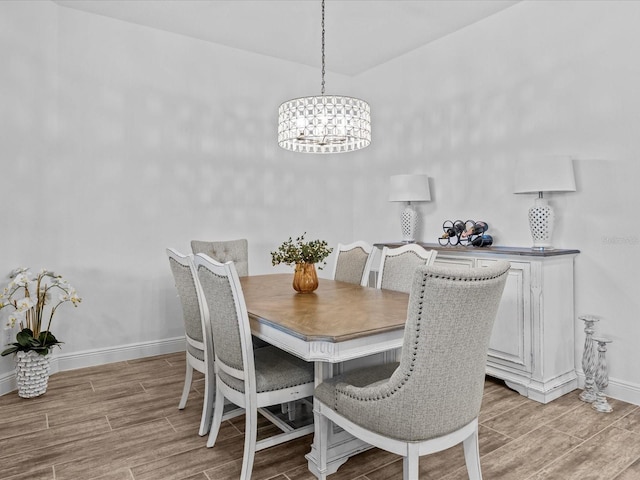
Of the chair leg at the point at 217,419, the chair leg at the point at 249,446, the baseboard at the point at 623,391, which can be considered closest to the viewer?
the chair leg at the point at 249,446

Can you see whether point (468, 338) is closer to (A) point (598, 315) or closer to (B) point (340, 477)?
(B) point (340, 477)

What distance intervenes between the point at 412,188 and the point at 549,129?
3.84ft

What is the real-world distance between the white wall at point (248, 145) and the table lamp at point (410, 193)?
0.65 ft

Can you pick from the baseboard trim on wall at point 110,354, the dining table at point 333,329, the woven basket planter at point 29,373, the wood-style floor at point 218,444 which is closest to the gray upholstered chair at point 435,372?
the dining table at point 333,329

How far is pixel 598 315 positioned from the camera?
9.47 feet

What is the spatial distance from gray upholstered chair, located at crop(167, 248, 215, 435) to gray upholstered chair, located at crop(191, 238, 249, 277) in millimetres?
867

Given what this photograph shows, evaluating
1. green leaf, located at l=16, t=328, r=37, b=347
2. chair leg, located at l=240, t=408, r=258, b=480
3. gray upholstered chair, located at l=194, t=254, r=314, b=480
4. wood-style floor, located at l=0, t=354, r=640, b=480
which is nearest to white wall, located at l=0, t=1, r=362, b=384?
green leaf, located at l=16, t=328, r=37, b=347

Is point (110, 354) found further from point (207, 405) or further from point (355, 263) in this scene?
point (355, 263)

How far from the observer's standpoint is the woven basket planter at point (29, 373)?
112 inches

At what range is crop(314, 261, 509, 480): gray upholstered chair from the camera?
1357 millimetres

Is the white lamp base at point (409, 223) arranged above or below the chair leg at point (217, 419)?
above

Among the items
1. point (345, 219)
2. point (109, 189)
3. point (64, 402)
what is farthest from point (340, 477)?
point (345, 219)

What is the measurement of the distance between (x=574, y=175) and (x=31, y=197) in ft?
13.0

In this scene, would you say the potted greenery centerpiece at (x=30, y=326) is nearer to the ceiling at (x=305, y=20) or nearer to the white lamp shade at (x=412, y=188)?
the ceiling at (x=305, y=20)
